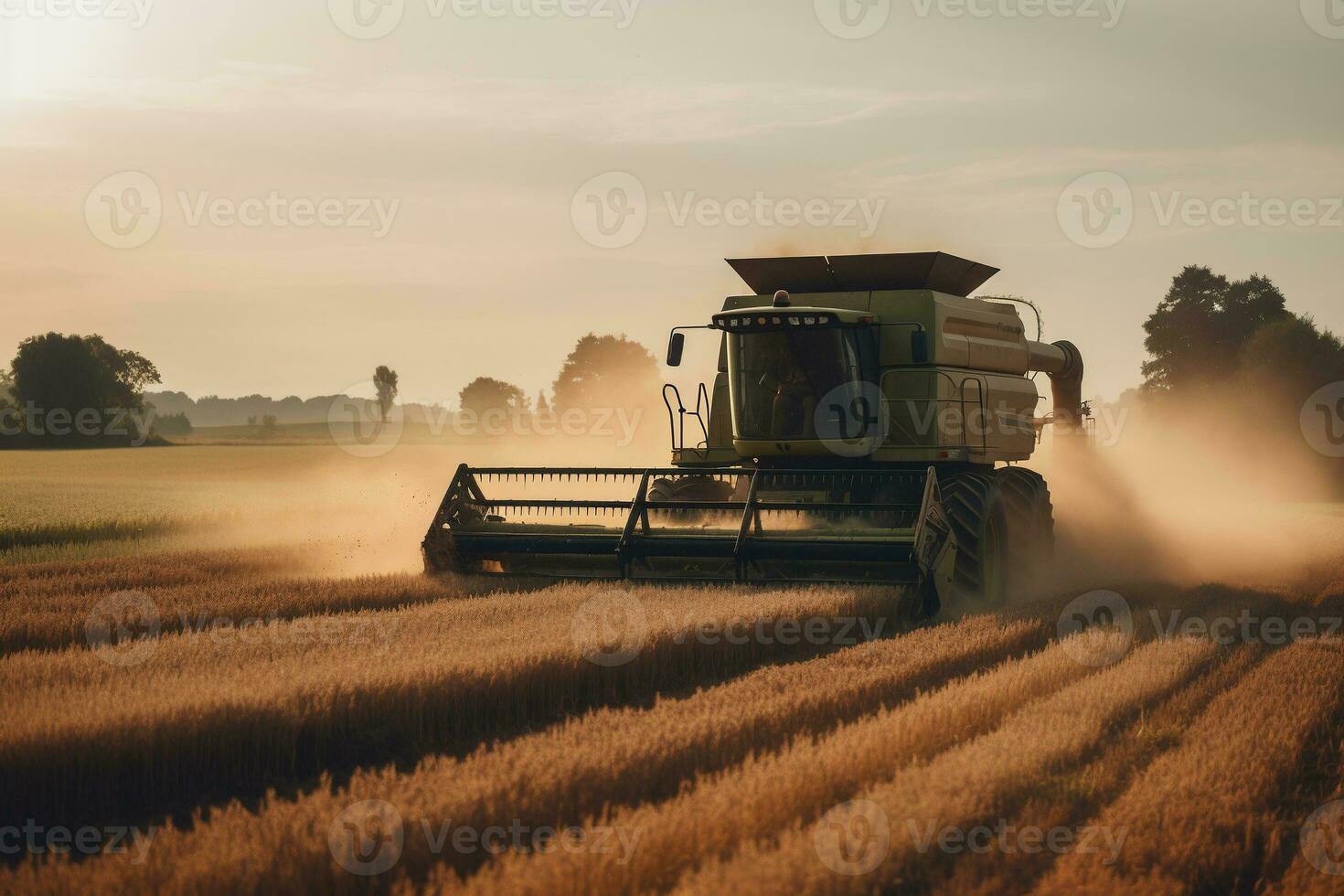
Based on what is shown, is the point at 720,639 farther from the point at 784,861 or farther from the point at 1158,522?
the point at 1158,522

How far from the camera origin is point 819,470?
12.0m

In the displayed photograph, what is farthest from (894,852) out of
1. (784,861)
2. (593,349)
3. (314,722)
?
(593,349)

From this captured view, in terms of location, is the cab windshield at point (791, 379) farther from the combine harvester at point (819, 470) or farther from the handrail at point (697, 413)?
the handrail at point (697, 413)

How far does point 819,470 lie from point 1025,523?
3.04 m

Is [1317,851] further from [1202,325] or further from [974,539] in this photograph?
[1202,325]

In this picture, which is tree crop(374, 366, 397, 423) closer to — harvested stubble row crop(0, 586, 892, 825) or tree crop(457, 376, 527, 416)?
tree crop(457, 376, 527, 416)

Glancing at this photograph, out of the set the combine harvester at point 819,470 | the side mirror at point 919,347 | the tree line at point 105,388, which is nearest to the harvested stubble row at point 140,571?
the combine harvester at point 819,470

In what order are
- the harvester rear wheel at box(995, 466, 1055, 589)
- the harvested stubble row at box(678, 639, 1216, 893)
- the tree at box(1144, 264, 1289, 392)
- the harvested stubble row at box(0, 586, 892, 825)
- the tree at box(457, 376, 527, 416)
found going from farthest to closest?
the tree at box(457, 376, 527, 416) → the tree at box(1144, 264, 1289, 392) → the harvester rear wheel at box(995, 466, 1055, 589) → the harvested stubble row at box(0, 586, 892, 825) → the harvested stubble row at box(678, 639, 1216, 893)

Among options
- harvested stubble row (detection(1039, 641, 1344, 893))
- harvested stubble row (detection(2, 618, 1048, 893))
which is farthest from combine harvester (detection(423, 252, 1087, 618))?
harvested stubble row (detection(1039, 641, 1344, 893))

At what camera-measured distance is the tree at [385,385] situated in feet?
338

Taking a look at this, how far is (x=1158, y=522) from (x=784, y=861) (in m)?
15.7

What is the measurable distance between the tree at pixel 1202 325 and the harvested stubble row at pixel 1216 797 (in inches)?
2050

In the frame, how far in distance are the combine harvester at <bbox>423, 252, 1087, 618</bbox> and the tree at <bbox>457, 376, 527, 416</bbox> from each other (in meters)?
76.4

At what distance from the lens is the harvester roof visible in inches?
505
